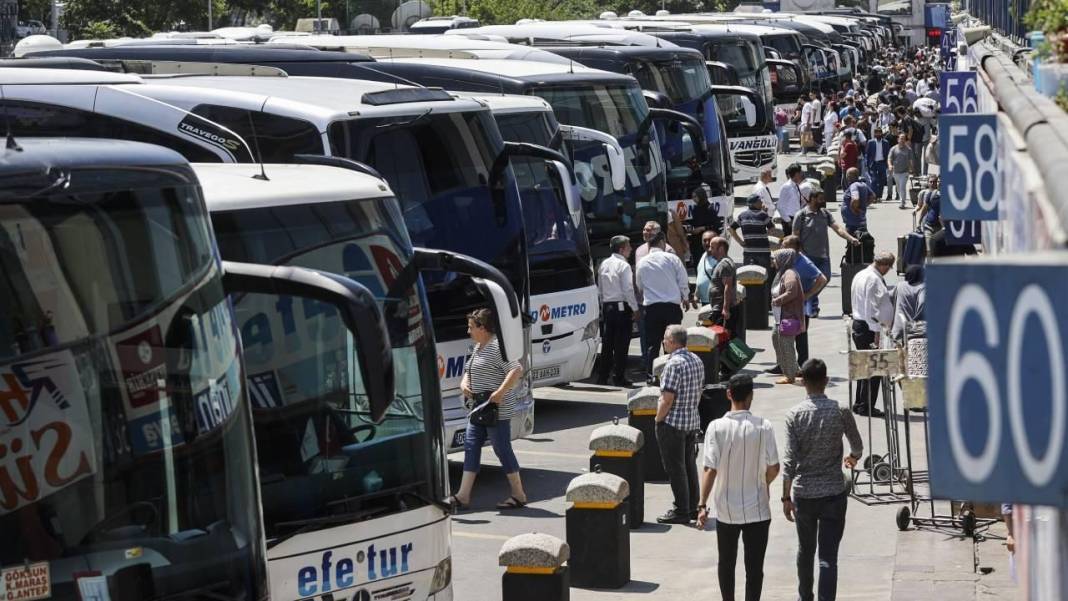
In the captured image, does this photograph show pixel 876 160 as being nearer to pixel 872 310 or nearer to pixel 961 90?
pixel 872 310

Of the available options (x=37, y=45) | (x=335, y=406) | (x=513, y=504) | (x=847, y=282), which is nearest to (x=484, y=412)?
(x=513, y=504)

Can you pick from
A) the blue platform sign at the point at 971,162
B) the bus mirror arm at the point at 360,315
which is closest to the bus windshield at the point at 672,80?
the blue platform sign at the point at 971,162

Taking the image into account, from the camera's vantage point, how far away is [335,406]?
28.8ft

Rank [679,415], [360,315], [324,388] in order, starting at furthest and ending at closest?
[679,415] → [324,388] → [360,315]

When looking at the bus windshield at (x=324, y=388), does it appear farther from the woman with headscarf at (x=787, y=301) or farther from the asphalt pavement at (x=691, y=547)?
the woman with headscarf at (x=787, y=301)

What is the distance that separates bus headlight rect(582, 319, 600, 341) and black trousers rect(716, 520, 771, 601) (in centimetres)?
676

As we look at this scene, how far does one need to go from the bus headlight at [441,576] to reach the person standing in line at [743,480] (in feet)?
7.83

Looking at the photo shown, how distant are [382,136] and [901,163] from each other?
2388 centimetres

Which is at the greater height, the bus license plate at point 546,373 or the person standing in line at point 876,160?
the bus license plate at point 546,373

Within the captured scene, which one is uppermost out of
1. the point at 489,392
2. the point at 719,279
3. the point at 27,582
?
the point at 27,582

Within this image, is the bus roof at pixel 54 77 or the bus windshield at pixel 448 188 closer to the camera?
the bus windshield at pixel 448 188

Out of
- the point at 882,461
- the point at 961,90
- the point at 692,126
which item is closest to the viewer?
the point at 961,90

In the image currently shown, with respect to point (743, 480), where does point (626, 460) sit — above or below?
below

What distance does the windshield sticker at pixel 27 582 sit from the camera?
237 inches
